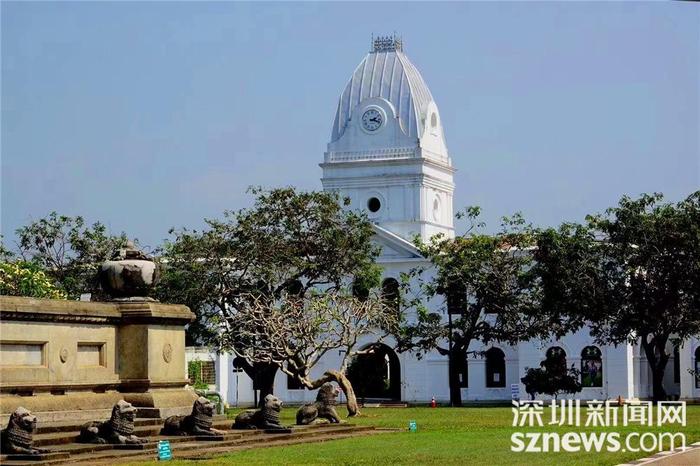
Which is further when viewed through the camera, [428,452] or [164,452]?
[428,452]

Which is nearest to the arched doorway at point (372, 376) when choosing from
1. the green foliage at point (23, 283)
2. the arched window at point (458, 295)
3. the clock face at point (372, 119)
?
the arched window at point (458, 295)

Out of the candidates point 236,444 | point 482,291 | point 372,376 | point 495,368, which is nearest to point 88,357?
point 236,444

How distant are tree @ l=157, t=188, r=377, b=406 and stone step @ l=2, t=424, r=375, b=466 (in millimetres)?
28901

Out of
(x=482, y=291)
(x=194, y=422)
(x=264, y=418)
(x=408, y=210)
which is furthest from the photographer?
(x=408, y=210)

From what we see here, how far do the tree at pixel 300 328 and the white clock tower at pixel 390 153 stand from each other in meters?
26.6

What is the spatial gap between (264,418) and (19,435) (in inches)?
284

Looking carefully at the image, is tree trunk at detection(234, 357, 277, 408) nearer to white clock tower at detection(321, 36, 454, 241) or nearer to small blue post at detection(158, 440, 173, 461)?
white clock tower at detection(321, 36, 454, 241)

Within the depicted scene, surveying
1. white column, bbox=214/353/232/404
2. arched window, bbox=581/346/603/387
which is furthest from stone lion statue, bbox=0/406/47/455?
arched window, bbox=581/346/603/387

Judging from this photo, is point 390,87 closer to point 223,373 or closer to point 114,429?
point 223,373

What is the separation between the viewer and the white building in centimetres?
7669

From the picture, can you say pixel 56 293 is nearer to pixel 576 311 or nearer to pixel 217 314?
pixel 217 314

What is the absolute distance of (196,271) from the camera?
2271 inches

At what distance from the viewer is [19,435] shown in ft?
66.2

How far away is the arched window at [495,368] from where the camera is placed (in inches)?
3130
